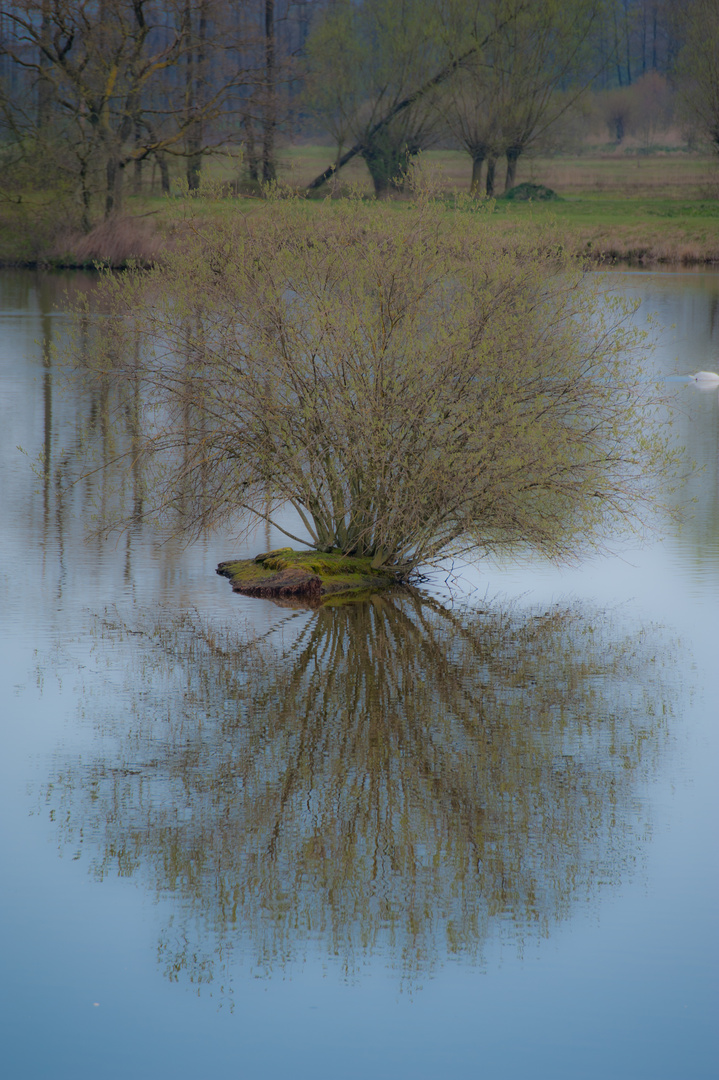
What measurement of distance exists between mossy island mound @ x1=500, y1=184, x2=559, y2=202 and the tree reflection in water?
40103mm

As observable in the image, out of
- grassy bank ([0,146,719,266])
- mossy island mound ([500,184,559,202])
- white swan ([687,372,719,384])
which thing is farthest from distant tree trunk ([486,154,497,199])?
white swan ([687,372,719,384])

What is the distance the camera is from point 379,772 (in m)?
7.43

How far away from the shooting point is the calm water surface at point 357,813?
5191 millimetres

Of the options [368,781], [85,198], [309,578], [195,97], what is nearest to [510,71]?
[195,97]

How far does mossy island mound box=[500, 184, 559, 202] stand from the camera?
1900 inches

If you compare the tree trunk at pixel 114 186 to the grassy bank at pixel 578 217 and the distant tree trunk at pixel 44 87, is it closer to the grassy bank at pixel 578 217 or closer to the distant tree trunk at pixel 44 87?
the grassy bank at pixel 578 217

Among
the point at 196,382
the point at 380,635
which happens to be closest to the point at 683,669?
the point at 380,635

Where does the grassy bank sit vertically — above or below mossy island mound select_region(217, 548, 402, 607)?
above

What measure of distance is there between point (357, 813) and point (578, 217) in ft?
130

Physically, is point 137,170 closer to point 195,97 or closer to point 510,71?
point 195,97

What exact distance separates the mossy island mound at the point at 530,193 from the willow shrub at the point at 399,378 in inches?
1500

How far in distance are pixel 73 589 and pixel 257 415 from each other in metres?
2.06

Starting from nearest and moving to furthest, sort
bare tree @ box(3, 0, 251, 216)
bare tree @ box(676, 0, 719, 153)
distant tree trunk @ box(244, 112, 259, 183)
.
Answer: bare tree @ box(3, 0, 251, 216), distant tree trunk @ box(244, 112, 259, 183), bare tree @ box(676, 0, 719, 153)

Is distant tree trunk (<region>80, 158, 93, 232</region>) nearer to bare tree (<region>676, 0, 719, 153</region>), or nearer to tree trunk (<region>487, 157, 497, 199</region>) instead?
tree trunk (<region>487, 157, 497, 199</region>)
